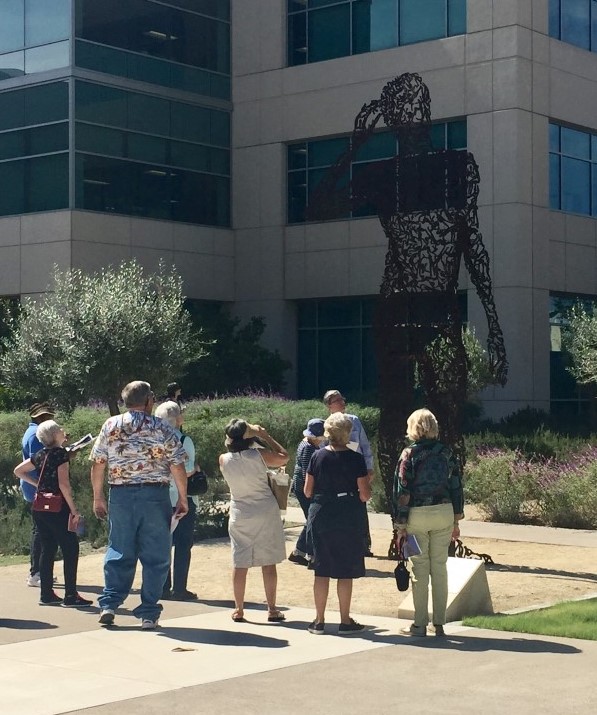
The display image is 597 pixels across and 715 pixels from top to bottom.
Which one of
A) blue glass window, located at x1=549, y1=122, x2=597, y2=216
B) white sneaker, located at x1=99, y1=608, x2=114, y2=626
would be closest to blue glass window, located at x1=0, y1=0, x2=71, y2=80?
blue glass window, located at x1=549, y1=122, x2=597, y2=216

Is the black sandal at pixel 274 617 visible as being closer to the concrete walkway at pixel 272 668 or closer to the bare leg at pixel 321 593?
the concrete walkway at pixel 272 668

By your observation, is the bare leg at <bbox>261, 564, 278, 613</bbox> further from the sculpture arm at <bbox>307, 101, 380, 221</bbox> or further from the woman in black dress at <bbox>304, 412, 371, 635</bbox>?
the sculpture arm at <bbox>307, 101, 380, 221</bbox>

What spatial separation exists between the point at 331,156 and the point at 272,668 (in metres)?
28.5

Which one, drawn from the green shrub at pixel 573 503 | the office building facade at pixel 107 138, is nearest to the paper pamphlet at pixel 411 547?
the green shrub at pixel 573 503

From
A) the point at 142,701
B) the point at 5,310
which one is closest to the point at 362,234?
the point at 5,310

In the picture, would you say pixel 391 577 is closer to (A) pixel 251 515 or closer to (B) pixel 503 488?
(A) pixel 251 515

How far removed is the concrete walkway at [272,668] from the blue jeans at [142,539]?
285mm

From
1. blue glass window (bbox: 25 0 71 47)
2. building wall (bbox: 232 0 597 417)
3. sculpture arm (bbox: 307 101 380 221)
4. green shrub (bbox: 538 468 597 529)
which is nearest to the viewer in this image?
sculpture arm (bbox: 307 101 380 221)

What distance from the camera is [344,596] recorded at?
1015cm

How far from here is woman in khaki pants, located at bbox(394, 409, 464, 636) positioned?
33.1 ft

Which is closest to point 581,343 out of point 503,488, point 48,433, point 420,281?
point 503,488

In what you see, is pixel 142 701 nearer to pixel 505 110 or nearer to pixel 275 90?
pixel 505 110

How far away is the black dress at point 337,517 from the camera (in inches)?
397

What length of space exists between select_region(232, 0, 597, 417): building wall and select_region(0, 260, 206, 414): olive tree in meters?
10.5
